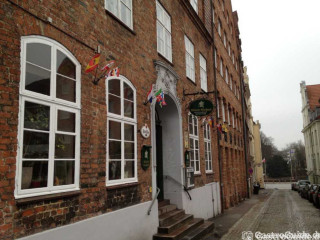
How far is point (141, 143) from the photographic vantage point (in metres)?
7.73

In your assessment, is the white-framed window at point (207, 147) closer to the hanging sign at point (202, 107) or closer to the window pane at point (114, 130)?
the hanging sign at point (202, 107)

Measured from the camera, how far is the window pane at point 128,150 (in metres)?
6.99

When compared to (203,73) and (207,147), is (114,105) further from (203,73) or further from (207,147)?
(203,73)

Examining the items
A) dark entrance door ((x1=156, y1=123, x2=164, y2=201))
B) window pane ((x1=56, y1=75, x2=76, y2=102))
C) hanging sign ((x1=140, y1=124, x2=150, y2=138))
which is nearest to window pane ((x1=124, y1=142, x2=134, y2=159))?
hanging sign ((x1=140, y1=124, x2=150, y2=138))

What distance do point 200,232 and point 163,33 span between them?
630cm

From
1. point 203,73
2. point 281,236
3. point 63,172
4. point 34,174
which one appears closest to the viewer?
point 34,174

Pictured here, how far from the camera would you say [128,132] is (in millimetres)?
7188

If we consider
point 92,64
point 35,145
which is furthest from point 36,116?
point 92,64

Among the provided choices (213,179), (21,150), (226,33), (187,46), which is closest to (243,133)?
(226,33)

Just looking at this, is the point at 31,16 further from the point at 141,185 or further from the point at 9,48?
the point at 141,185

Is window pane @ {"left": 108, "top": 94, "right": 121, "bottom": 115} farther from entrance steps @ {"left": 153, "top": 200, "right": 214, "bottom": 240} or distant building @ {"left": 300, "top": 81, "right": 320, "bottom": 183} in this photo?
distant building @ {"left": 300, "top": 81, "right": 320, "bottom": 183}

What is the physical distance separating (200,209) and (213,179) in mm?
2767

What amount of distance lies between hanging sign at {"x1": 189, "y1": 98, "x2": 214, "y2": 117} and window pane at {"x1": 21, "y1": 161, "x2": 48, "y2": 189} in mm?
6762

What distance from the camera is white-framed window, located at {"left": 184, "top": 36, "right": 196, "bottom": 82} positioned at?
488 inches
